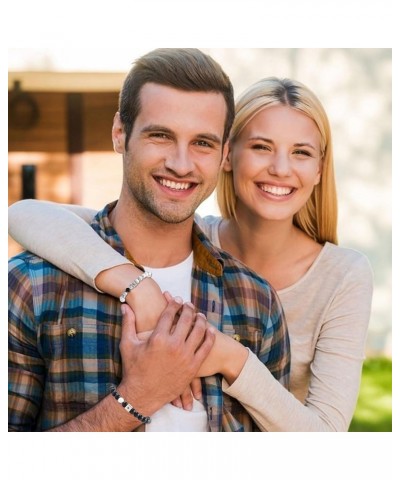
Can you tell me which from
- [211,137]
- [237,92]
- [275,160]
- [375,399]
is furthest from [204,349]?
[375,399]

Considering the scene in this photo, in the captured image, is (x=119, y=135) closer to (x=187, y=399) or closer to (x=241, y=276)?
(x=241, y=276)

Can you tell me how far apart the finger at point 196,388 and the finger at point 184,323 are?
16 centimetres

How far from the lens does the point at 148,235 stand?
1903mm

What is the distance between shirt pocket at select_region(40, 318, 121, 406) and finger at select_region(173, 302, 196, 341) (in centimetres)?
17

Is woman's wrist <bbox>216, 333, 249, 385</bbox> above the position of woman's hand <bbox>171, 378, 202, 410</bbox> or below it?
above

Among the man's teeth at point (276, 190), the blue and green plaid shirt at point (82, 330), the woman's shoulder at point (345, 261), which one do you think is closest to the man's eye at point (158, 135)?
the blue and green plaid shirt at point (82, 330)

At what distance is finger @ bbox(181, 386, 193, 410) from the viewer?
6.03 ft

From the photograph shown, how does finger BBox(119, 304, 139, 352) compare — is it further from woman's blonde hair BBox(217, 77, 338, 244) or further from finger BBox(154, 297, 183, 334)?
woman's blonde hair BBox(217, 77, 338, 244)

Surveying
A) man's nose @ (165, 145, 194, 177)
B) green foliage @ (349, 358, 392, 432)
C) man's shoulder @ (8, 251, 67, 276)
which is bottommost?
green foliage @ (349, 358, 392, 432)

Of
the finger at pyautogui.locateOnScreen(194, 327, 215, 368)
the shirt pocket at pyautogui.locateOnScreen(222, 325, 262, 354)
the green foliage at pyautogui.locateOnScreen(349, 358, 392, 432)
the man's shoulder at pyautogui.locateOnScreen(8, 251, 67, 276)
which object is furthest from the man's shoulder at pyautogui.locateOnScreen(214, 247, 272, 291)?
the green foliage at pyautogui.locateOnScreen(349, 358, 392, 432)

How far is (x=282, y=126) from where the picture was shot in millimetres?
2166

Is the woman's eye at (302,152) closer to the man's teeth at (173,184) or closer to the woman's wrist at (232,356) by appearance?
the man's teeth at (173,184)
